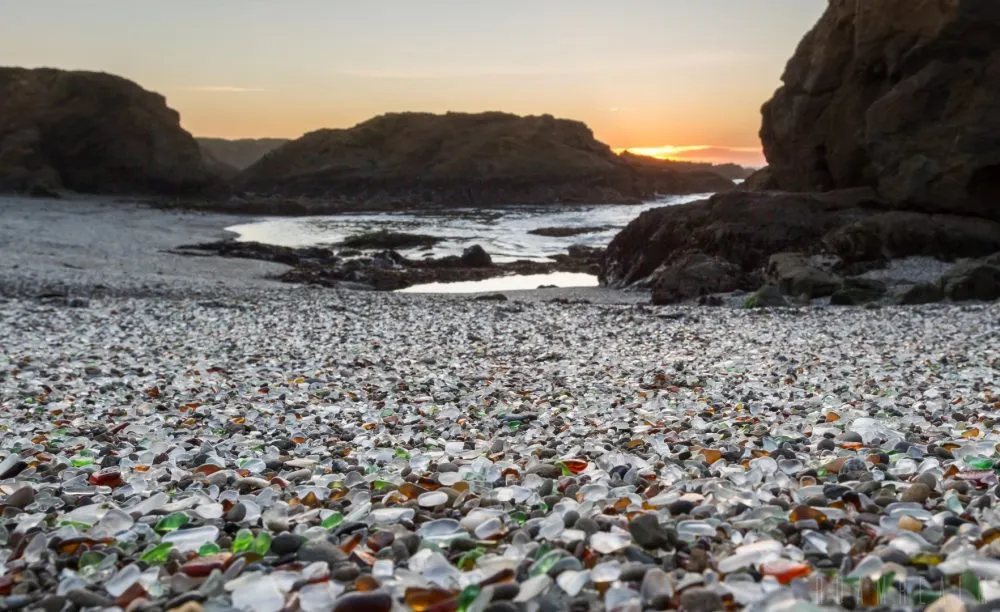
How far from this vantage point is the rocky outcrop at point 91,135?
6116cm

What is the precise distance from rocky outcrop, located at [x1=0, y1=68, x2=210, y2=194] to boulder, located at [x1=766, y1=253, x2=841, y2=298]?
58.8m

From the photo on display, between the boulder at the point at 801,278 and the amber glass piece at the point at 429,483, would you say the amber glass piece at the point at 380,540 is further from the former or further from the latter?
the boulder at the point at 801,278

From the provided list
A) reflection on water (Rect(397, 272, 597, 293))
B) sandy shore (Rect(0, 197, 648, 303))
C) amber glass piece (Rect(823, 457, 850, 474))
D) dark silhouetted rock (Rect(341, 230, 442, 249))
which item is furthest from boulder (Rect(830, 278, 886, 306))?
dark silhouetted rock (Rect(341, 230, 442, 249))

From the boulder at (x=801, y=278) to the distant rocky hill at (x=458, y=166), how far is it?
2138 inches

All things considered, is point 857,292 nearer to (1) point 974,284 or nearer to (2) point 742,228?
(1) point 974,284

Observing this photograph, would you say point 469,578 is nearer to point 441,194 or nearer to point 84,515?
point 84,515

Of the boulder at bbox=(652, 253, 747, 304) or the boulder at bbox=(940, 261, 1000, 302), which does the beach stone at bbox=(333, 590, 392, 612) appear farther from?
the boulder at bbox=(652, 253, 747, 304)

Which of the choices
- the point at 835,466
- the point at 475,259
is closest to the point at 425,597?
the point at 835,466

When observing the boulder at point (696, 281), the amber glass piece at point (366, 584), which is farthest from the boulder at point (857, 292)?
the amber glass piece at point (366, 584)

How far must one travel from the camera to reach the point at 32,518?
3.13 meters

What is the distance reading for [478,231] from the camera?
4362 cm

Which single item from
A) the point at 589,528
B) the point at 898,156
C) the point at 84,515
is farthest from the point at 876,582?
the point at 898,156

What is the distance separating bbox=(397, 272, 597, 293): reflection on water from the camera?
2281 cm

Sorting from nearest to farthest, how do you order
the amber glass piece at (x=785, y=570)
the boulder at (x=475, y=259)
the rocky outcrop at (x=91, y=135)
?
the amber glass piece at (x=785, y=570)
the boulder at (x=475, y=259)
the rocky outcrop at (x=91, y=135)
